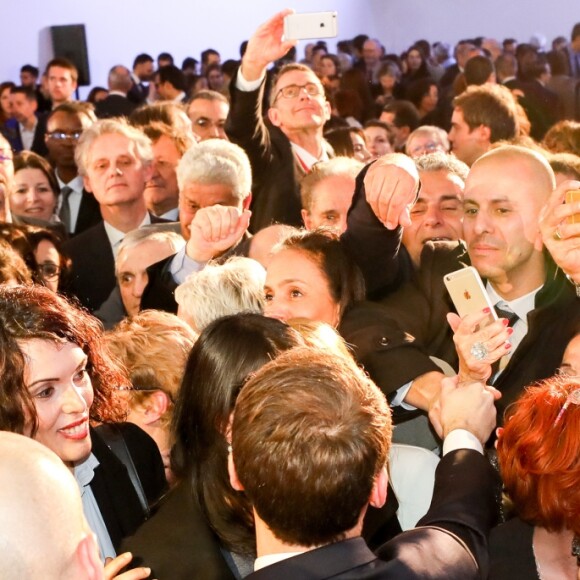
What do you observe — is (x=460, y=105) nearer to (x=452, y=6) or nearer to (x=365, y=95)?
(x=365, y=95)

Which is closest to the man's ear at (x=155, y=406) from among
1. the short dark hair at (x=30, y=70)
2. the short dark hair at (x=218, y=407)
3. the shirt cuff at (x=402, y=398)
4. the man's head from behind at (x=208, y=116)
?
the short dark hair at (x=218, y=407)

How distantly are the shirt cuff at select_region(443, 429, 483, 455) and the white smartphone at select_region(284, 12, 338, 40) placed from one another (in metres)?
1.31

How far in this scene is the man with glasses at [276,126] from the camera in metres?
3.88

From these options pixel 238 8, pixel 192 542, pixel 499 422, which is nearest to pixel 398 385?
pixel 499 422

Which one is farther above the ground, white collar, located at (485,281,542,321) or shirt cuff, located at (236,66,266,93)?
shirt cuff, located at (236,66,266,93)

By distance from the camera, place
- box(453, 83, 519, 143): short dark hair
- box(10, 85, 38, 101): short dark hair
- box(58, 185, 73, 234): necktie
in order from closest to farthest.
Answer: box(453, 83, 519, 143): short dark hair → box(58, 185, 73, 234): necktie → box(10, 85, 38, 101): short dark hair

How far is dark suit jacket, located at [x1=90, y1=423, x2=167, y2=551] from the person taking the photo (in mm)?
2248

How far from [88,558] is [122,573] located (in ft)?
1.67

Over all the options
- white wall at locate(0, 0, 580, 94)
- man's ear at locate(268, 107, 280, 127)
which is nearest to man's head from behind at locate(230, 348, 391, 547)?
man's ear at locate(268, 107, 280, 127)

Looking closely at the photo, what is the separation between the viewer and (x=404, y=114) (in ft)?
26.5

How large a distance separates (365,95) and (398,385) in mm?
7506

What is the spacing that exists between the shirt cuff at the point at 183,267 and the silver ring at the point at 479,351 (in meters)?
1.42

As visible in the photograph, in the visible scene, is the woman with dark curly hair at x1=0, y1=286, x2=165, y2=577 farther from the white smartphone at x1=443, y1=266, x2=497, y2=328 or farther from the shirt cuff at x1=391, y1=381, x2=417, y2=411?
the white smartphone at x1=443, y1=266, x2=497, y2=328

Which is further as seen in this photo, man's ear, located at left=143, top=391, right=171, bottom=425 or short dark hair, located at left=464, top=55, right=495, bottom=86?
short dark hair, located at left=464, top=55, right=495, bottom=86
